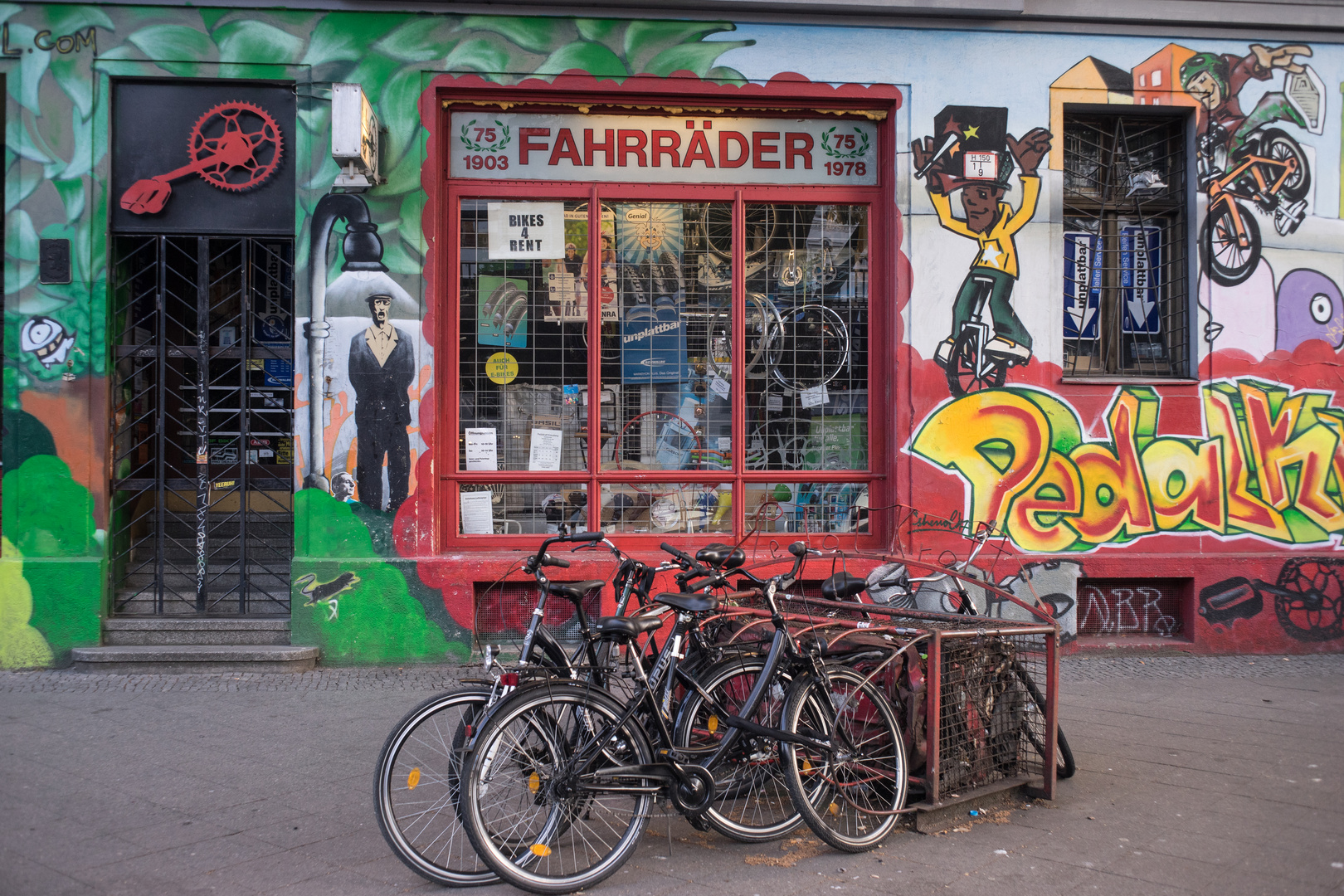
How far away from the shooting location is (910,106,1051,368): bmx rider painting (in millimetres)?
7676

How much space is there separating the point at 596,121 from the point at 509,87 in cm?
73

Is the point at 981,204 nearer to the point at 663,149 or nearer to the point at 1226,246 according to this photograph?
the point at 1226,246

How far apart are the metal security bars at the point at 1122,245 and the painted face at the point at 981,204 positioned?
770mm

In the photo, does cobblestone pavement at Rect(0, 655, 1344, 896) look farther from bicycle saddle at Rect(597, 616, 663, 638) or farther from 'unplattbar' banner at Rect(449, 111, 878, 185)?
'unplattbar' banner at Rect(449, 111, 878, 185)

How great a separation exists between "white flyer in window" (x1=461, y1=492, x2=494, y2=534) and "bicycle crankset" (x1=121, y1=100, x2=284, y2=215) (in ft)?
9.47

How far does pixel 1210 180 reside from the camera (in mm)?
7836

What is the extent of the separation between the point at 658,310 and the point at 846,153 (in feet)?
6.58

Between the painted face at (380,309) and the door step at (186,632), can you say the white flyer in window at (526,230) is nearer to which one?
the painted face at (380,309)

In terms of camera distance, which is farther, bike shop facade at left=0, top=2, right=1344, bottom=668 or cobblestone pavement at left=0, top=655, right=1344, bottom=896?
bike shop facade at left=0, top=2, right=1344, bottom=668

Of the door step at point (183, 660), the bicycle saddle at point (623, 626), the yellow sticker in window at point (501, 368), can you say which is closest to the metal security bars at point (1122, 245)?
the yellow sticker in window at point (501, 368)

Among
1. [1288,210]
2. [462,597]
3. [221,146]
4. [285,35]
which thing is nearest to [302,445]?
[462,597]

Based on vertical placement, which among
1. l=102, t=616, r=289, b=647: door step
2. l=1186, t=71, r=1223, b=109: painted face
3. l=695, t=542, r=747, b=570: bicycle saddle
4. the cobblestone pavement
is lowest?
the cobblestone pavement

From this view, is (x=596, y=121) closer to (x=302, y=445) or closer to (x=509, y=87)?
(x=509, y=87)

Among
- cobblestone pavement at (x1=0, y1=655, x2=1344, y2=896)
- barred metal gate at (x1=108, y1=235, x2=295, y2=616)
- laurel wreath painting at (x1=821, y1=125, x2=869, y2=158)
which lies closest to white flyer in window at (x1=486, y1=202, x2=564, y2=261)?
barred metal gate at (x1=108, y1=235, x2=295, y2=616)
